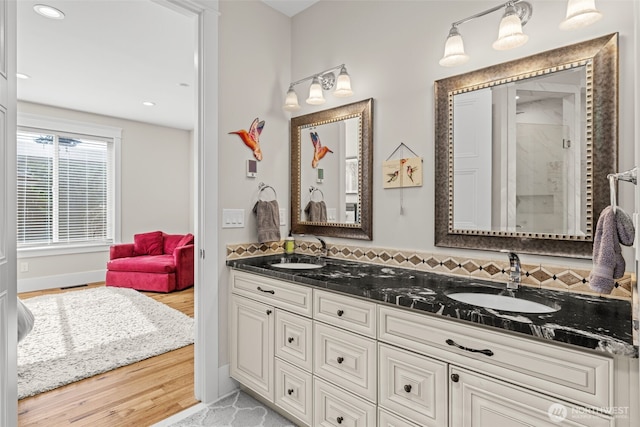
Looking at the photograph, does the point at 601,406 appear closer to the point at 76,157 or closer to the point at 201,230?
the point at 201,230

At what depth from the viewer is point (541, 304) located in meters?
1.39

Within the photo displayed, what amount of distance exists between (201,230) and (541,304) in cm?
183

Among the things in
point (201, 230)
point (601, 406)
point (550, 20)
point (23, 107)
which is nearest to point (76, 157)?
point (23, 107)

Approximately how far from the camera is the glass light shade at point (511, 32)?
1410 mm

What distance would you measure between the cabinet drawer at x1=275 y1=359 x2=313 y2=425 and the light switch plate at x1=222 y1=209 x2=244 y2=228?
0.90 m

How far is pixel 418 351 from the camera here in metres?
1.32

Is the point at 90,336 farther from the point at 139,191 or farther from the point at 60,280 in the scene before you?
the point at 139,191

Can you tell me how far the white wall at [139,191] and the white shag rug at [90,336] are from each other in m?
0.70

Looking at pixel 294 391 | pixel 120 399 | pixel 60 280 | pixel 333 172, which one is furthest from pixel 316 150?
pixel 60 280

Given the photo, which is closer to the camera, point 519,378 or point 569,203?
point 519,378

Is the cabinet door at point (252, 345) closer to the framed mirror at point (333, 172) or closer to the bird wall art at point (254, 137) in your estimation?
the framed mirror at point (333, 172)

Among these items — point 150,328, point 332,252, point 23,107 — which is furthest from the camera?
point 23,107

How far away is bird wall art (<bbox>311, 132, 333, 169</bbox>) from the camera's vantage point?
2.46m

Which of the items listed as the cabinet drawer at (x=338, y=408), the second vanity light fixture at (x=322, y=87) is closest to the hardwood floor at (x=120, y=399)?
the cabinet drawer at (x=338, y=408)
